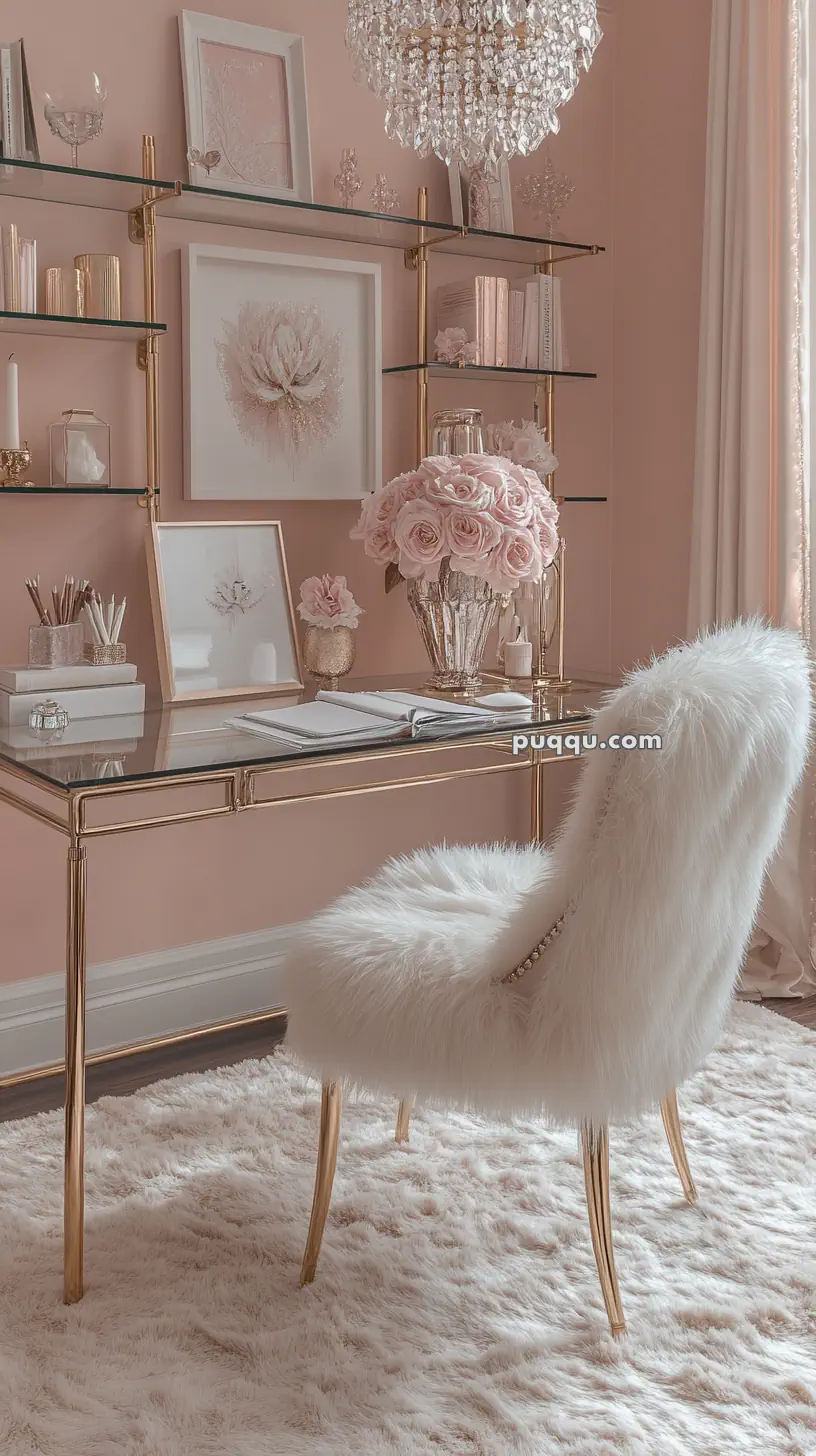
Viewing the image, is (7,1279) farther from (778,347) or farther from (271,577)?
(778,347)

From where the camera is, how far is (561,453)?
11.3ft

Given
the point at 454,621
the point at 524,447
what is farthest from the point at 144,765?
the point at 524,447

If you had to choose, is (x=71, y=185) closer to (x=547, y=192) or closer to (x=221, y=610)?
(x=221, y=610)

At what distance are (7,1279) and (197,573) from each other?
1.42 metres

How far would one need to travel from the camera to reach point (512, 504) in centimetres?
253

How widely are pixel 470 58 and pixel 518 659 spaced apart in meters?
1.28

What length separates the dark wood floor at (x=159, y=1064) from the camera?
259 centimetres

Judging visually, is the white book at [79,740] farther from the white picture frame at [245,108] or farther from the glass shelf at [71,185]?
the white picture frame at [245,108]

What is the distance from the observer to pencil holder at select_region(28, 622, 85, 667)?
7.73 feet

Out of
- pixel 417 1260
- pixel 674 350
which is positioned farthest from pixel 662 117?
pixel 417 1260

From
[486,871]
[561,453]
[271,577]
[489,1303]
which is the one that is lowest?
[489,1303]

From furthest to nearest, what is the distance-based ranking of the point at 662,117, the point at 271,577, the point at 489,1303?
the point at 662,117 < the point at 271,577 < the point at 489,1303

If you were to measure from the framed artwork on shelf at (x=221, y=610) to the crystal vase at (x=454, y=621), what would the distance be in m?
0.33

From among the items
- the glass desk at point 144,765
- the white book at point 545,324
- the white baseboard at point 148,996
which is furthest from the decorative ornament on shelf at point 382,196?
the white baseboard at point 148,996
